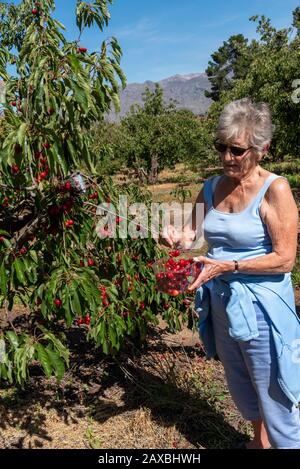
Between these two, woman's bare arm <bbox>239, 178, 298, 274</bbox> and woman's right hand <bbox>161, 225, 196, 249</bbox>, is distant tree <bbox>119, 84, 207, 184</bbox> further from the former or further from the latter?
woman's bare arm <bbox>239, 178, 298, 274</bbox>

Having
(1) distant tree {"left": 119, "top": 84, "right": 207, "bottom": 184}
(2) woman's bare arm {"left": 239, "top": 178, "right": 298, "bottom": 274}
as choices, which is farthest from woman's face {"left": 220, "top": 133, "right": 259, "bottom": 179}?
(1) distant tree {"left": 119, "top": 84, "right": 207, "bottom": 184}

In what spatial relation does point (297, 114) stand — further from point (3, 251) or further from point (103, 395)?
point (3, 251)

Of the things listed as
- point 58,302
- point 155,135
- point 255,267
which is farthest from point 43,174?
point 155,135

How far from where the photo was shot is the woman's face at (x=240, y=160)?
166 centimetres

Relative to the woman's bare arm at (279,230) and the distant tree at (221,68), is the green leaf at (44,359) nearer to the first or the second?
the woman's bare arm at (279,230)

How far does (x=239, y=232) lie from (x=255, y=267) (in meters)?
0.15

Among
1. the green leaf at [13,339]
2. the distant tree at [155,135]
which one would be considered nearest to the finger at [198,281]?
the green leaf at [13,339]

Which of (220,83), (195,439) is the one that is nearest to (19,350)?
(195,439)

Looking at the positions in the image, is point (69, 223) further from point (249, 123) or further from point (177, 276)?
point (249, 123)

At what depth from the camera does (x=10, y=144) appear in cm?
160

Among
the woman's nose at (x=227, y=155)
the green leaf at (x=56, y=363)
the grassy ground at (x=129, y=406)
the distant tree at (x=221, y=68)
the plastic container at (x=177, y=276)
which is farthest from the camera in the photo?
the distant tree at (x=221, y=68)

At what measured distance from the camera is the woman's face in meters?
1.66

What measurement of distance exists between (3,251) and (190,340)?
2155 millimetres

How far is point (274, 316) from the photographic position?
1.74 m
